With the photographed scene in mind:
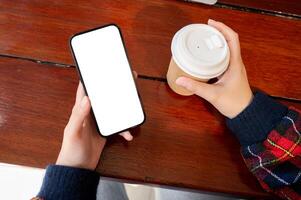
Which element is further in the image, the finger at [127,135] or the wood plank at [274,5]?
the wood plank at [274,5]

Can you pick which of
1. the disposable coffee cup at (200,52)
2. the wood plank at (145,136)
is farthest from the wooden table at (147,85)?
the disposable coffee cup at (200,52)

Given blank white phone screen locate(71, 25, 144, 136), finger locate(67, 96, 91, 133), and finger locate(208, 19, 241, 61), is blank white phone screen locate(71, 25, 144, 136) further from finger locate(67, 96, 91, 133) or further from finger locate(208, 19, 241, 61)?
finger locate(208, 19, 241, 61)

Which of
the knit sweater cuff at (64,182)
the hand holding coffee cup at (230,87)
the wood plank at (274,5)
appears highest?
the wood plank at (274,5)

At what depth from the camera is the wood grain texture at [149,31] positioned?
24.4 inches

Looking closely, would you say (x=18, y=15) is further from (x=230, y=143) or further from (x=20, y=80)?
(x=230, y=143)

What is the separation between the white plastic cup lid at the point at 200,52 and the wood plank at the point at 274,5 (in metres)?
0.18

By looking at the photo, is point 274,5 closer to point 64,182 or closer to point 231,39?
point 231,39

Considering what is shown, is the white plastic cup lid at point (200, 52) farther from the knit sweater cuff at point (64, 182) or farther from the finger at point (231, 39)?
the knit sweater cuff at point (64, 182)

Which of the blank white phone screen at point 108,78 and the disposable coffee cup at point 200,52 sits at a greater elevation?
the disposable coffee cup at point 200,52

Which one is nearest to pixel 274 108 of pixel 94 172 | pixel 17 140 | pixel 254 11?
pixel 254 11

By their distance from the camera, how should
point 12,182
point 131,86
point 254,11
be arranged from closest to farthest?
point 131,86
point 254,11
point 12,182

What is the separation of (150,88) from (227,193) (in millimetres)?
215

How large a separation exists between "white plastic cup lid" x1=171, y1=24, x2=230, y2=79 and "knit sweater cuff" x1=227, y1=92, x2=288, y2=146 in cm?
11

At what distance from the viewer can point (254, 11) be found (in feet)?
2.20
